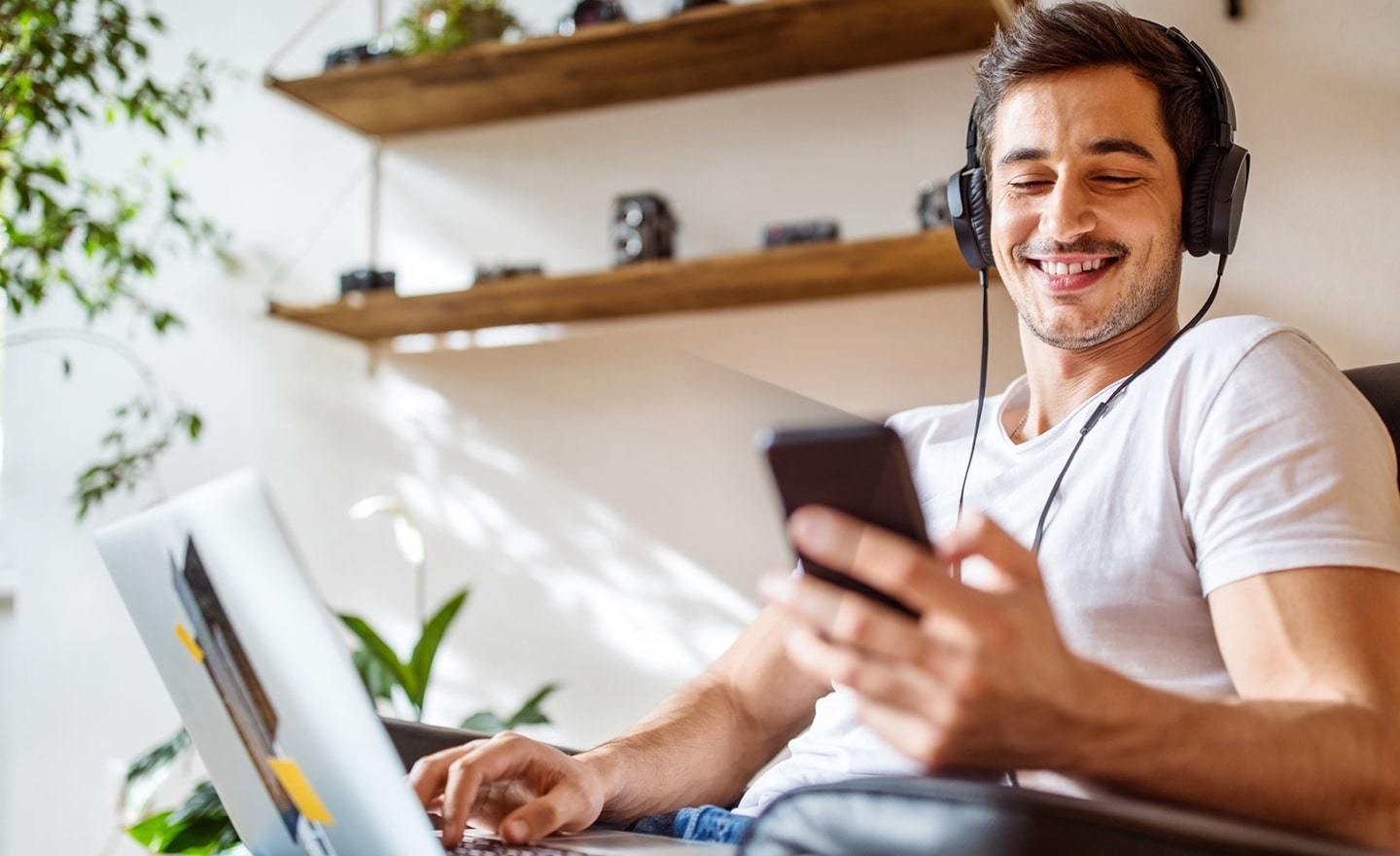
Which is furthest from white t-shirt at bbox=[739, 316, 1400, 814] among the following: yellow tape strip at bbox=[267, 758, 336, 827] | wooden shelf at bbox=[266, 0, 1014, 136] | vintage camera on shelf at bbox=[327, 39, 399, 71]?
vintage camera on shelf at bbox=[327, 39, 399, 71]

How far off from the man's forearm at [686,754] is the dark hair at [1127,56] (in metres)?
0.69

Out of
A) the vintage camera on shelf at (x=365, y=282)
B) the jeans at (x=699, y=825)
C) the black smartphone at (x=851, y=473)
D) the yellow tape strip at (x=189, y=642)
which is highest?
the vintage camera on shelf at (x=365, y=282)

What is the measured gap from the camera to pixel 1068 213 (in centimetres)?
114

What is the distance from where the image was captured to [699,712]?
1.22 metres

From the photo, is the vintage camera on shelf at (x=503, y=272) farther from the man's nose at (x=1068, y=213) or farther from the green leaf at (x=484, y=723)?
the man's nose at (x=1068, y=213)

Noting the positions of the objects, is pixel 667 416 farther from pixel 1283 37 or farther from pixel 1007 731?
pixel 1007 731

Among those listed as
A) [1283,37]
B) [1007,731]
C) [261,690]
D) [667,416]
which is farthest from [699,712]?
[667,416]

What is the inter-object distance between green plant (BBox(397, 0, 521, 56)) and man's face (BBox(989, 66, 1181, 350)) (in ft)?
5.03

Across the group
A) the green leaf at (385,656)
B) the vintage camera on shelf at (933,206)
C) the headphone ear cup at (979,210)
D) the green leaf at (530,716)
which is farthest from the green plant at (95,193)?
the headphone ear cup at (979,210)

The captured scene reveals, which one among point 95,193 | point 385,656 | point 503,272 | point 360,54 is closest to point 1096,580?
point 385,656

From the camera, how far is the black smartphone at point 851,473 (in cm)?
53

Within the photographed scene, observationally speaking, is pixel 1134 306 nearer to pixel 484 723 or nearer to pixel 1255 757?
pixel 1255 757

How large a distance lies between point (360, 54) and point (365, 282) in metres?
0.47

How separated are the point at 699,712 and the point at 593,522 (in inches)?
54.3
